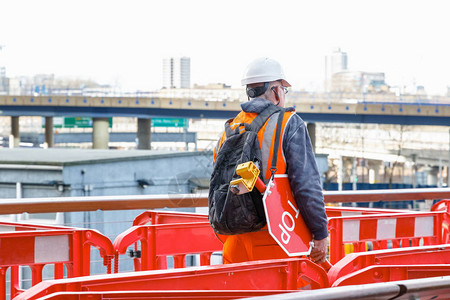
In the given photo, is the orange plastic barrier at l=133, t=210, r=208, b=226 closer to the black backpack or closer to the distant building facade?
the black backpack

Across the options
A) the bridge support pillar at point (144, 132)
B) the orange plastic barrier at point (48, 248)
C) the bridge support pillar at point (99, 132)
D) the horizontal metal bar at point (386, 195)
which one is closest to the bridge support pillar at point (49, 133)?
the bridge support pillar at point (99, 132)

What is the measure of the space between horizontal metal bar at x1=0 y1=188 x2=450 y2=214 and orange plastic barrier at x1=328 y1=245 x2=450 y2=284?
2945 millimetres

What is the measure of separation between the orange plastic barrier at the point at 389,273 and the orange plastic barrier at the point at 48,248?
2151 mm

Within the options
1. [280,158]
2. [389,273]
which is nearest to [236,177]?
[280,158]

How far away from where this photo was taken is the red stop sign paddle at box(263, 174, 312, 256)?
12.3 ft

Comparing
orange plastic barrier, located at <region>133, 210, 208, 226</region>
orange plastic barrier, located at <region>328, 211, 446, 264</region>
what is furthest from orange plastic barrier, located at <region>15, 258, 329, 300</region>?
orange plastic barrier, located at <region>133, 210, 208, 226</region>

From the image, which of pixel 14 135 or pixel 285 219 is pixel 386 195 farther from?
pixel 14 135

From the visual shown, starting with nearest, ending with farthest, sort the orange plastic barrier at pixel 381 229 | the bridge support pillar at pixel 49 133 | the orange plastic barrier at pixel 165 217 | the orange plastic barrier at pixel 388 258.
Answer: the orange plastic barrier at pixel 388 258 < the orange plastic barrier at pixel 381 229 < the orange plastic barrier at pixel 165 217 < the bridge support pillar at pixel 49 133

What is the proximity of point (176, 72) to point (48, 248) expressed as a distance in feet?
268

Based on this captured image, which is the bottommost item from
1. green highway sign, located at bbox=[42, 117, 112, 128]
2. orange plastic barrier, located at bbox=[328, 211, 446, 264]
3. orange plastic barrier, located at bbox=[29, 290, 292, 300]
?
green highway sign, located at bbox=[42, 117, 112, 128]

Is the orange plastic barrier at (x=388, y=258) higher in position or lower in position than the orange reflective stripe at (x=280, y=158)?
lower

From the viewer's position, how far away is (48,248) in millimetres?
4844

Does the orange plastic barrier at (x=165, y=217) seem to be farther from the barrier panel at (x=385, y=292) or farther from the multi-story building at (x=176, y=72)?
the multi-story building at (x=176, y=72)

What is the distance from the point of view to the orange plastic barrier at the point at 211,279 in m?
2.89
